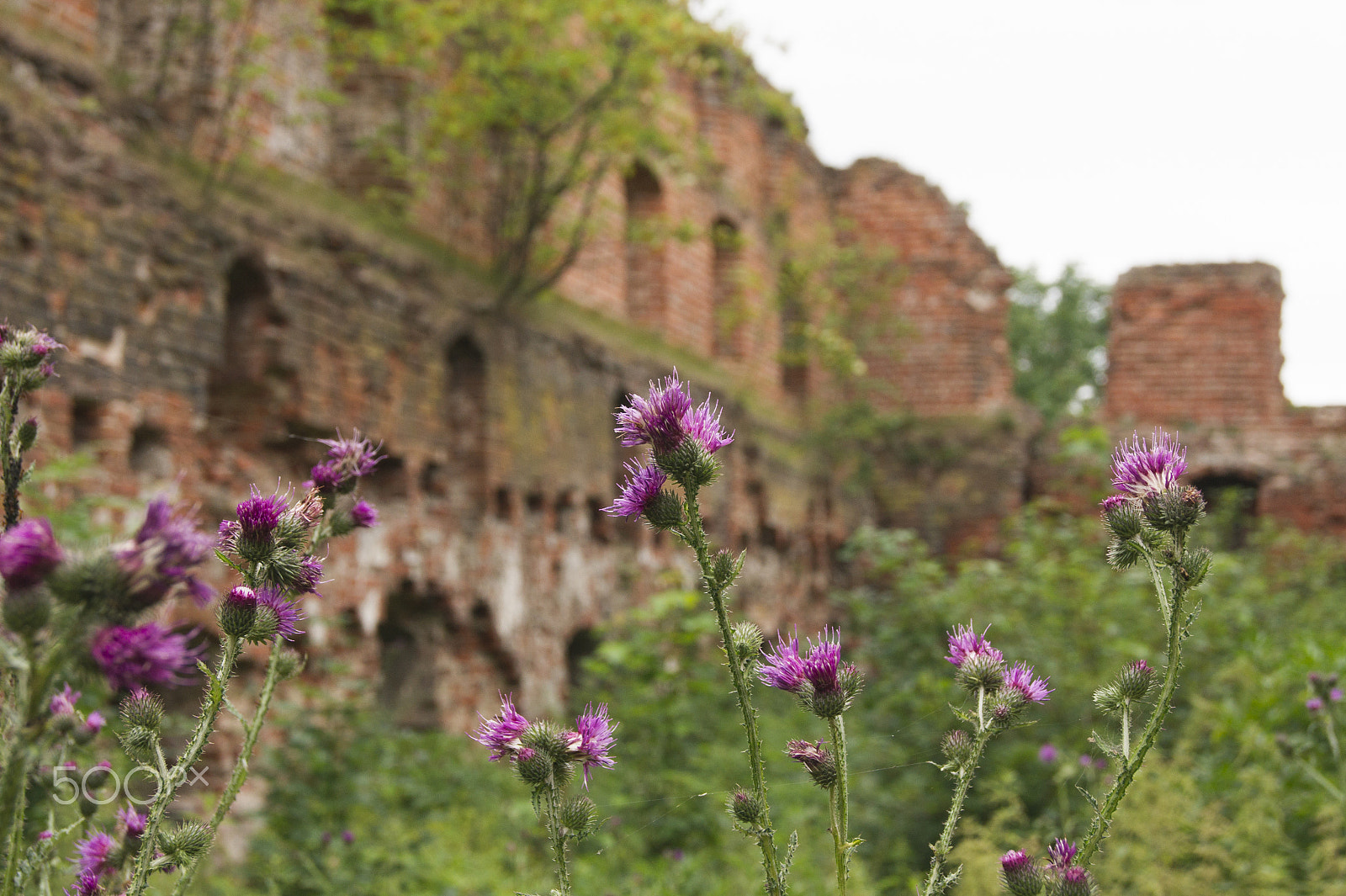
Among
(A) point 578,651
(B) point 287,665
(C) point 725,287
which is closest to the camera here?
(B) point 287,665

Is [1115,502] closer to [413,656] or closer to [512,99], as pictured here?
[413,656]

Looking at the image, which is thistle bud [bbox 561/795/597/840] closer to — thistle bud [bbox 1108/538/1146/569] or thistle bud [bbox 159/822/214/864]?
thistle bud [bbox 159/822/214/864]

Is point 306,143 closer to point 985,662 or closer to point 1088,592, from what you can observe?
point 1088,592

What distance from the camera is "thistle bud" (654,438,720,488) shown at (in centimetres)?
154

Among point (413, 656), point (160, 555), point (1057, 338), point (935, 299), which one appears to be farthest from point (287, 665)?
point (1057, 338)

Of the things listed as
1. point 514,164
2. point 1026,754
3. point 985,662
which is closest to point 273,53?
point 514,164

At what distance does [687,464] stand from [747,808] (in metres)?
0.49

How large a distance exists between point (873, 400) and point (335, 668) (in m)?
9.47

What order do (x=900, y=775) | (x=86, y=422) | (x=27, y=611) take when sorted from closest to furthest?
1. (x=27, y=611)
2. (x=86, y=422)
3. (x=900, y=775)

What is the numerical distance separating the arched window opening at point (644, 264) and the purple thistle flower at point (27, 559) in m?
9.60

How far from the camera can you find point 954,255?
1401 cm

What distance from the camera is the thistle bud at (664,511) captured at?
1.59m

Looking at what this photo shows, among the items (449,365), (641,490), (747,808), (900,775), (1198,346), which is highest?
(1198,346)

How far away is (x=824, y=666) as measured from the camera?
1.61 meters
